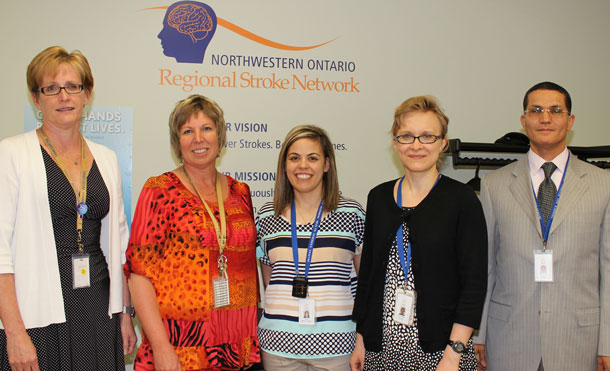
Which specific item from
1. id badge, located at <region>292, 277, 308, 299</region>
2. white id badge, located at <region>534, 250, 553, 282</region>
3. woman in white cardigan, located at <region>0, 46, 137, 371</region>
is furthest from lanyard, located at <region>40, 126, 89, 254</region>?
white id badge, located at <region>534, 250, 553, 282</region>

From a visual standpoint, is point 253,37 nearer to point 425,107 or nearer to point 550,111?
point 425,107

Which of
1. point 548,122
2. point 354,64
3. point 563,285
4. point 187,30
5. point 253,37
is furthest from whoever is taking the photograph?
point 354,64

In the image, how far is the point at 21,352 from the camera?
5.94 ft

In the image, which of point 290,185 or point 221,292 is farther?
point 290,185

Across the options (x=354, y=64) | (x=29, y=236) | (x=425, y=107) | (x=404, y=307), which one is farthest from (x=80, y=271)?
(x=354, y=64)

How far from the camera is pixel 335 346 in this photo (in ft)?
6.80

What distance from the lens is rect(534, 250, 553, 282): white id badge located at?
2162mm

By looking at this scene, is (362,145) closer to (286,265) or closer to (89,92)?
(286,265)

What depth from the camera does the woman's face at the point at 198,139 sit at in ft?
6.89

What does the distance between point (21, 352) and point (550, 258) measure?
2.25 meters

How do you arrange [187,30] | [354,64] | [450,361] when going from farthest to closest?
[354,64] < [187,30] < [450,361]

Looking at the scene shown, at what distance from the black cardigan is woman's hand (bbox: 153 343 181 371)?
794 millimetres

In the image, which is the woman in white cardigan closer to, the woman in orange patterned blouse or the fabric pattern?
the woman in orange patterned blouse

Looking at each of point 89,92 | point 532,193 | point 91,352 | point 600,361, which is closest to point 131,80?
point 89,92
